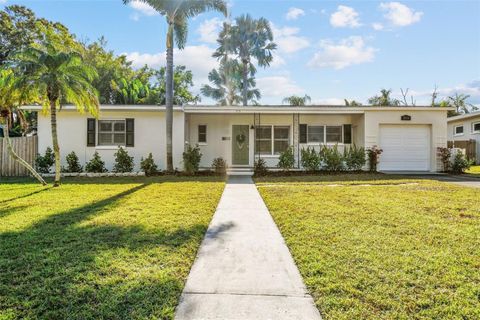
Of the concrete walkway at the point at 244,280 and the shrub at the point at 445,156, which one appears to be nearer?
the concrete walkway at the point at 244,280

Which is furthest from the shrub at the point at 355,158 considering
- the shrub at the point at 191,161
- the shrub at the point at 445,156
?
the shrub at the point at 191,161

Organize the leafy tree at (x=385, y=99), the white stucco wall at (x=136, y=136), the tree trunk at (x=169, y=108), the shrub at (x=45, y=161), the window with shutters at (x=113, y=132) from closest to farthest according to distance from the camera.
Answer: the shrub at (x=45, y=161) → the tree trunk at (x=169, y=108) → the white stucco wall at (x=136, y=136) → the window with shutters at (x=113, y=132) → the leafy tree at (x=385, y=99)

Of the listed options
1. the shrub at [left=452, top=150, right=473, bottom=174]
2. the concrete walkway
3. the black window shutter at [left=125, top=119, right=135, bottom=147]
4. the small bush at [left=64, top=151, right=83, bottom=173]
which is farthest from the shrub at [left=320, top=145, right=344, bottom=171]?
the small bush at [left=64, top=151, right=83, bottom=173]

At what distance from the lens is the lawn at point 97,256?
2550 millimetres

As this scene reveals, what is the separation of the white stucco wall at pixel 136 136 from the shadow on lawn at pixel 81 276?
395 inches

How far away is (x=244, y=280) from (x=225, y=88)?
2904cm

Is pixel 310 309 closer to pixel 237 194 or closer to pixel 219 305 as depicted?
pixel 219 305

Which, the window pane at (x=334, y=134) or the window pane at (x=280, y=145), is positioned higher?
the window pane at (x=334, y=134)

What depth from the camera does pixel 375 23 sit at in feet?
43.0

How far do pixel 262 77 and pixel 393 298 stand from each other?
1136 inches

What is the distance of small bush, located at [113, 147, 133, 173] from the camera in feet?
45.5

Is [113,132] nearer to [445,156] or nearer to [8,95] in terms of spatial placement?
[8,95]

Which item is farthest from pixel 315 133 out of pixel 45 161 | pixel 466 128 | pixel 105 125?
pixel 466 128

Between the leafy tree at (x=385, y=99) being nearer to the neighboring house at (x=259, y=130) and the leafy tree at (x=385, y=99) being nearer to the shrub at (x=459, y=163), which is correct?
the neighboring house at (x=259, y=130)
